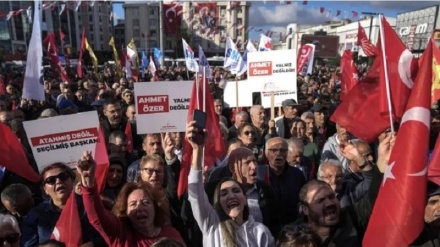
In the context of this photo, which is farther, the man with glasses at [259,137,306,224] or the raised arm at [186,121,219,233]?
the man with glasses at [259,137,306,224]

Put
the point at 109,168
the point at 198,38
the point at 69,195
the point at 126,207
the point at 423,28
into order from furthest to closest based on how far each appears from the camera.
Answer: the point at 198,38 → the point at 423,28 → the point at 109,168 → the point at 69,195 → the point at 126,207

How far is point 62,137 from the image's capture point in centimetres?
323

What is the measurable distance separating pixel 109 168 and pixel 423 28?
38694 millimetres

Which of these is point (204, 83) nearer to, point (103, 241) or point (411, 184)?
point (103, 241)

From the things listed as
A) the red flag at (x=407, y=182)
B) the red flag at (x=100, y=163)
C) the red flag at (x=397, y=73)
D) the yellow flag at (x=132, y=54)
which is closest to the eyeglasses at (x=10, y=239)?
the red flag at (x=100, y=163)

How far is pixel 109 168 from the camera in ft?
11.6

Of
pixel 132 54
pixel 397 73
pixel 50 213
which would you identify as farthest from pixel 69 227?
pixel 132 54

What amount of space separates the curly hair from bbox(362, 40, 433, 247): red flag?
1185 mm

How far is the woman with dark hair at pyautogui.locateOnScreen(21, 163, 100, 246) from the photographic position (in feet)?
9.07

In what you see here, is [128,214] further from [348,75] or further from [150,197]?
[348,75]

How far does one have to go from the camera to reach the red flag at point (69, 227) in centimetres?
259

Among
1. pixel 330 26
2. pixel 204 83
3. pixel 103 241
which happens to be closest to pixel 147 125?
pixel 204 83

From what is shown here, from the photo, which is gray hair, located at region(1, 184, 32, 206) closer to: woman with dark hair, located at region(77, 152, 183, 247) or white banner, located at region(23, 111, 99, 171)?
white banner, located at region(23, 111, 99, 171)

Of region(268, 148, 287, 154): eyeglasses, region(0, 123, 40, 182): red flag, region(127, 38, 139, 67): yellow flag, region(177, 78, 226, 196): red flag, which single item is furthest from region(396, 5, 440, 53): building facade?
region(0, 123, 40, 182): red flag
